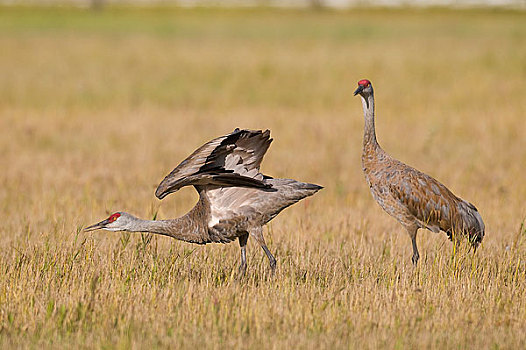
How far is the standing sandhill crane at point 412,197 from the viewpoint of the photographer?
7402 mm

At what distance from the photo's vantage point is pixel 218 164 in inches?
269

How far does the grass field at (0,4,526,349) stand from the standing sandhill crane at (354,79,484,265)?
0.27 meters

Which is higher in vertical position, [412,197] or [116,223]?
[412,197]

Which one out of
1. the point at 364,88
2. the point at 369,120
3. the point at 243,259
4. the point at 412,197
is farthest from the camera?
the point at 369,120

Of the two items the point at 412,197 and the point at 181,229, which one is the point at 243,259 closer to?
the point at 181,229

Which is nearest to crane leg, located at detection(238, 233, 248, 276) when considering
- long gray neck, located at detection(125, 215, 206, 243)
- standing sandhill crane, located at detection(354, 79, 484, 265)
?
long gray neck, located at detection(125, 215, 206, 243)

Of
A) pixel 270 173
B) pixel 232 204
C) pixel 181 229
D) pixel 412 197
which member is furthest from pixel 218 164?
pixel 270 173

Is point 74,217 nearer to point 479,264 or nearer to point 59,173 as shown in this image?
point 59,173

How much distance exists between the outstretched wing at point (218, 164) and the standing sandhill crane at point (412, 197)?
132cm

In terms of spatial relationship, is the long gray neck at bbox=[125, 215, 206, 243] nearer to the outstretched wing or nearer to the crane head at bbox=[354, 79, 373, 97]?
the outstretched wing

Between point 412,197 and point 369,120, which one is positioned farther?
point 369,120

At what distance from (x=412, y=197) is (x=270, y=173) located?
5.08m

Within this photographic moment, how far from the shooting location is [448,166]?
12844mm

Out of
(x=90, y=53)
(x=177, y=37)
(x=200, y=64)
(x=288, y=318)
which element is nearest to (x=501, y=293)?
(x=288, y=318)
